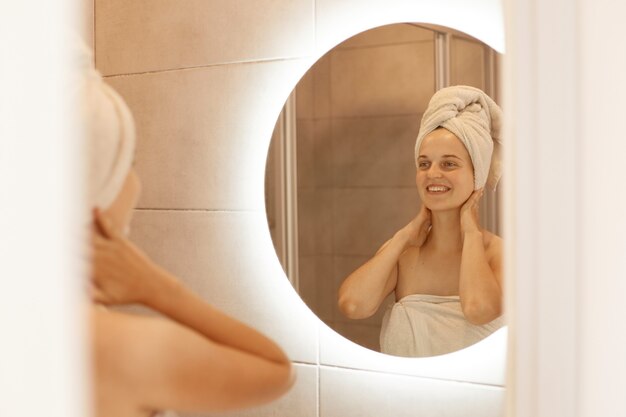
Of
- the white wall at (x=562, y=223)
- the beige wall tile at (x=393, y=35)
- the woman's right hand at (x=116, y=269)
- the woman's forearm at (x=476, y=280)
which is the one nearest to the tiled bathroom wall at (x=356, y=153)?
the beige wall tile at (x=393, y=35)

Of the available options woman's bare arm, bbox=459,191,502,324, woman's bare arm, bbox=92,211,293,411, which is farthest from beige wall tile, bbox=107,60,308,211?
woman's bare arm, bbox=92,211,293,411

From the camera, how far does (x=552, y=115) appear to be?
728 mm

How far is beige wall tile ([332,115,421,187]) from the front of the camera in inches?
45.1

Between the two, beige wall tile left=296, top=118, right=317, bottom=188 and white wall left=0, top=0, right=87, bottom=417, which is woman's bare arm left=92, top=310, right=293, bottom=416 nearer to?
white wall left=0, top=0, right=87, bottom=417

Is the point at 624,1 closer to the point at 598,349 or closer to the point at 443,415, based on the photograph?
the point at 598,349

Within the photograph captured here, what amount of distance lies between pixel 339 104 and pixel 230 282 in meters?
0.33

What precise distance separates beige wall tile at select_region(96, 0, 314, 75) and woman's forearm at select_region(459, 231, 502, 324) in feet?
1.26

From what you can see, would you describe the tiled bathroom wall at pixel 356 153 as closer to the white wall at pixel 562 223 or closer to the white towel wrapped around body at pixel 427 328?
the white towel wrapped around body at pixel 427 328

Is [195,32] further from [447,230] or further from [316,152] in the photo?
[447,230]

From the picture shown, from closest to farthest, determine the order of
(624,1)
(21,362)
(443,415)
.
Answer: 1. (21,362)
2. (624,1)
3. (443,415)

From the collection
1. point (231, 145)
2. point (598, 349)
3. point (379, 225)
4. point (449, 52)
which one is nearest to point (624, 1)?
point (598, 349)

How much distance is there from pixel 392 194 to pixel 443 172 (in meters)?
0.09

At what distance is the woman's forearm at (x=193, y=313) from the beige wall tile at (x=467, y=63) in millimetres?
668

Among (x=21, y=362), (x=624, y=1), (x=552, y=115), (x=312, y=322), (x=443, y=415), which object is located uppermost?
(x=624, y=1)
